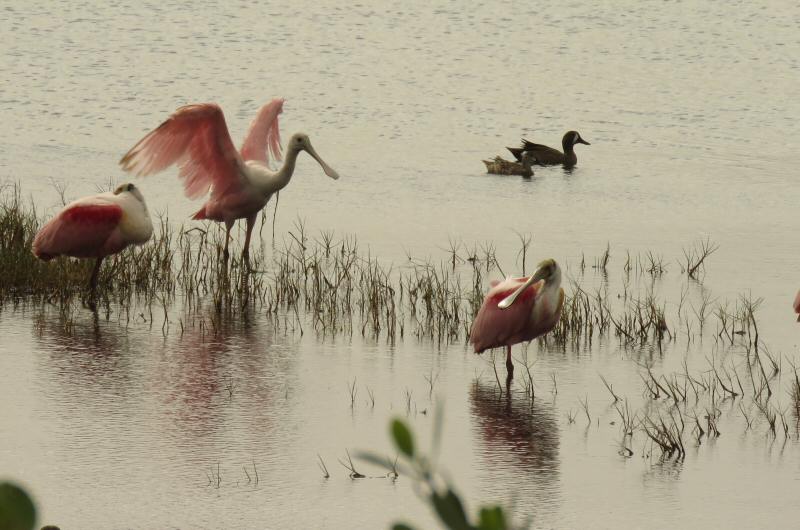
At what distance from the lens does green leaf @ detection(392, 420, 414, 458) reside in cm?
156

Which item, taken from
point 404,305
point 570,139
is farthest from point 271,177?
point 570,139

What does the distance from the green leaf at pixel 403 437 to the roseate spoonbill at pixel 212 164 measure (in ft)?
29.9

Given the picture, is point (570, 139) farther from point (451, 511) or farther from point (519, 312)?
point (451, 511)

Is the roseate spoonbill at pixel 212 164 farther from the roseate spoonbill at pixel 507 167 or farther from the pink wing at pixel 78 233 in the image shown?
the roseate spoonbill at pixel 507 167

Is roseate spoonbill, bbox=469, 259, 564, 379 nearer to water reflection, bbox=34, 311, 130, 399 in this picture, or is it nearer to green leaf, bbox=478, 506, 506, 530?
water reflection, bbox=34, 311, 130, 399

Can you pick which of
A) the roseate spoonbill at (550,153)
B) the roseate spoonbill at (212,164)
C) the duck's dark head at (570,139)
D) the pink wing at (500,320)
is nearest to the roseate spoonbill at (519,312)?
the pink wing at (500,320)

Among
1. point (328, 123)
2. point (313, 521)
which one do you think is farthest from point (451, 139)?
point (313, 521)

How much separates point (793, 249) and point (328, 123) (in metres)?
8.20

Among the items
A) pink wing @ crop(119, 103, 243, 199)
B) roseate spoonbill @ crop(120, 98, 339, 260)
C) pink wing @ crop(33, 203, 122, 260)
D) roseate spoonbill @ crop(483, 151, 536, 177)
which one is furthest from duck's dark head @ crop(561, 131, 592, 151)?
pink wing @ crop(33, 203, 122, 260)

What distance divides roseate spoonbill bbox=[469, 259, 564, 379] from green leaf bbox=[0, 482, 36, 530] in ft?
19.9

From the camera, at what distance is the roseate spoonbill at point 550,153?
17062 mm

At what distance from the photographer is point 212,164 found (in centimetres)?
1133

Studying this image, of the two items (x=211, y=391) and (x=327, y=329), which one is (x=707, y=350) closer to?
(x=327, y=329)

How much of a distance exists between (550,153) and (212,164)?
6511mm
